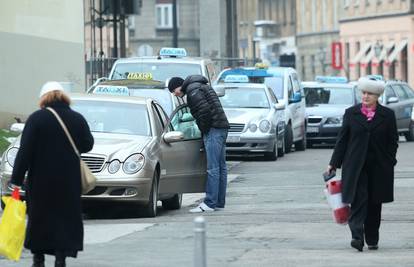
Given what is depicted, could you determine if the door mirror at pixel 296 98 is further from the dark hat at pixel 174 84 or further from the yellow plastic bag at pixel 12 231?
the yellow plastic bag at pixel 12 231

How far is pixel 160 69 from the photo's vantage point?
89.8ft

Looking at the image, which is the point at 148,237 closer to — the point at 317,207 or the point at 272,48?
the point at 317,207

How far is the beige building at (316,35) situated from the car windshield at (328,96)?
52633 millimetres

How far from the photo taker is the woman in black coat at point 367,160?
46.1 feet

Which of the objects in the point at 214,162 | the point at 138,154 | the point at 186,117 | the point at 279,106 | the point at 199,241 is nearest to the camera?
the point at 199,241

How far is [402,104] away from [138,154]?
24243 millimetres

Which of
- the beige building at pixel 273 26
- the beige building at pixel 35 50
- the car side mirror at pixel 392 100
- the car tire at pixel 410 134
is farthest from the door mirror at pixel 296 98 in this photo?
the beige building at pixel 273 26

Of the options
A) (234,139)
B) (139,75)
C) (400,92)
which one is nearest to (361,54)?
(400,92)

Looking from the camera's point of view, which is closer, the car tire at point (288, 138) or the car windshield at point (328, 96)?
the car tire at point (288, 138)

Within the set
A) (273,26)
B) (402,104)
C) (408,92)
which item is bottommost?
(402,104)

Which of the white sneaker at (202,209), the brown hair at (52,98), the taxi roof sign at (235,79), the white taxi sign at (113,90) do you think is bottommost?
the white sneaker at (202,209)

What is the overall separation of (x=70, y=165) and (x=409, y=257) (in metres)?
3.30

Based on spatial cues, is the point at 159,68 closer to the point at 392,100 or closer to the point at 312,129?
the point at 312,129

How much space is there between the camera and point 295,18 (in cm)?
10269
